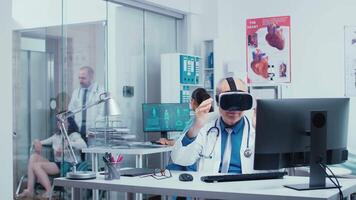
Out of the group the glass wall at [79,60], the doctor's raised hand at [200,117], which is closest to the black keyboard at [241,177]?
the doctor's raised hand at [200,117]

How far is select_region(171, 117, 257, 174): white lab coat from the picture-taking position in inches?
110

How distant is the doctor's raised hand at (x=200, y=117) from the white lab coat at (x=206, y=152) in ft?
0.18

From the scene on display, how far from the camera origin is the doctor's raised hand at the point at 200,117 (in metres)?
2.68

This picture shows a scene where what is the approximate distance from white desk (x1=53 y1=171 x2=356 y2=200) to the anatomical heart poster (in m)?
4.19

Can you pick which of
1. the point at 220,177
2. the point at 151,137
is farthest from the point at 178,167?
the point at 151,137

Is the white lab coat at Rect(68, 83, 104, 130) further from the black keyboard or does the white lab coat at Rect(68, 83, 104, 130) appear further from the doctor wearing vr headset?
the black keyboard

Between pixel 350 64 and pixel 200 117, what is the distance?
4.17 m

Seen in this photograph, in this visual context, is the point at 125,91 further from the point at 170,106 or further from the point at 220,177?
the point at 220,177

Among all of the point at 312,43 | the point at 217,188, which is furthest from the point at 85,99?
the point at 217,188

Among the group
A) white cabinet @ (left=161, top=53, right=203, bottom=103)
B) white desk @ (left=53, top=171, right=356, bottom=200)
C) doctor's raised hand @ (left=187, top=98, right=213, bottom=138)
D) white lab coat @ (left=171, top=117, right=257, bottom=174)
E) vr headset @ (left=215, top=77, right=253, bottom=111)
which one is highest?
white cabinet @ (left=161, top=53, right=203, bottom=103)

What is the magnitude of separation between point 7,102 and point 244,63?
142 inches

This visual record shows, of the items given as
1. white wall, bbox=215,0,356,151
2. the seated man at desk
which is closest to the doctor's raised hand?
the seated man at desk

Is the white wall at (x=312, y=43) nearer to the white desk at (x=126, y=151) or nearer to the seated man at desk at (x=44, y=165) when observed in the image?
the white desk at (x=126, y=151)

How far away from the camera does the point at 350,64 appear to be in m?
6.30
